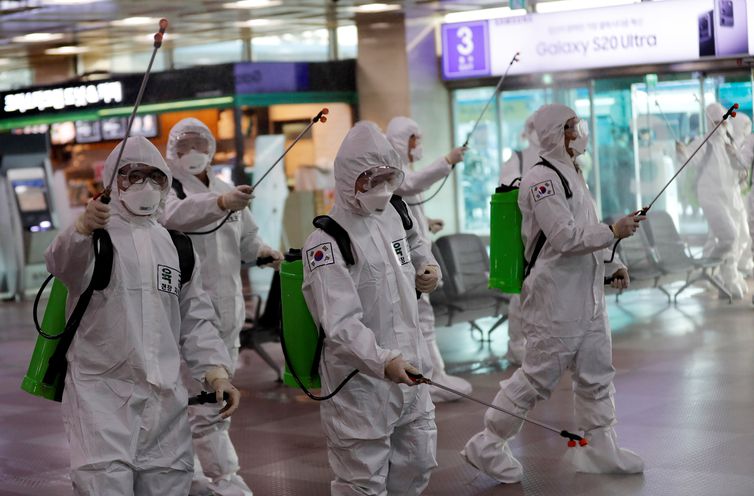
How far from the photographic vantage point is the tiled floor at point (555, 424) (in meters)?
6.18

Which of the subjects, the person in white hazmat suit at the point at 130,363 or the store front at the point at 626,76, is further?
the store front at the point at 626,76

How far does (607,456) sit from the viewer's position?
6148 millimetres

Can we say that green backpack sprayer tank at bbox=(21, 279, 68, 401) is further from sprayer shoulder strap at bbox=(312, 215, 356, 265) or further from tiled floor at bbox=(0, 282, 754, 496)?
tiled floor at bbox=(0, 282, 754, 496)

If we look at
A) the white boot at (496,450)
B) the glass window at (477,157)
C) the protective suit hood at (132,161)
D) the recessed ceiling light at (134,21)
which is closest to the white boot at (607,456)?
the white boot at (496,450)

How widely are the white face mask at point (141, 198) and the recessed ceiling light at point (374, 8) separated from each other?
12.7 m

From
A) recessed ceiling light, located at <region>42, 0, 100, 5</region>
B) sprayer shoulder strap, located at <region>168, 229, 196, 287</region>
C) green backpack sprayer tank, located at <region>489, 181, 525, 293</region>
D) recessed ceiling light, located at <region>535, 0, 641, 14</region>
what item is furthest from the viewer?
recessed ceiling light, located at <region>42, 0, 100, 5</region>

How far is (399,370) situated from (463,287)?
6.56m

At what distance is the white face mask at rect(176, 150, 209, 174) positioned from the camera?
653 cm

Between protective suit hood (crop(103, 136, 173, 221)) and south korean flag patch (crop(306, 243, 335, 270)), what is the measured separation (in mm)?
582

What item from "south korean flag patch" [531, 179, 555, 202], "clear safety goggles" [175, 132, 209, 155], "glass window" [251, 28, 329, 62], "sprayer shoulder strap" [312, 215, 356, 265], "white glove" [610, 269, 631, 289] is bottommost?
"white glove" [610, 269, 631, 289]

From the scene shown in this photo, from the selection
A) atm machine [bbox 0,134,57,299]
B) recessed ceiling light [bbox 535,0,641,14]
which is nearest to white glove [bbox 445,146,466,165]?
recessed ceiling light [bbox 535,0,641,14]

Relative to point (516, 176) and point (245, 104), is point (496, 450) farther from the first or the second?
point (245, 104)

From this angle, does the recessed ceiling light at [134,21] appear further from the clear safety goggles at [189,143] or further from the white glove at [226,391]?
the white glove at [226,391]

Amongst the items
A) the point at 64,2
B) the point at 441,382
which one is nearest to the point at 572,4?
the point at 64,2
